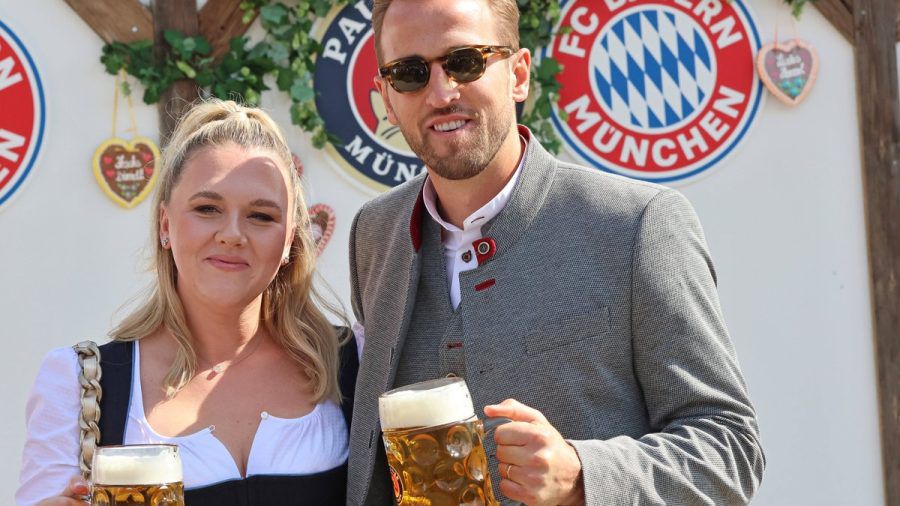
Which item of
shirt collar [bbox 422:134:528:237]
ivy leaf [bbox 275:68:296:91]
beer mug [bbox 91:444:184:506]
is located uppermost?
ivy leaf [bbox 275:68:296:91]

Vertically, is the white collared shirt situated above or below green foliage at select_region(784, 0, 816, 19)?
below

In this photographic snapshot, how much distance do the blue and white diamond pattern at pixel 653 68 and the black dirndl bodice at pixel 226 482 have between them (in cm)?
246

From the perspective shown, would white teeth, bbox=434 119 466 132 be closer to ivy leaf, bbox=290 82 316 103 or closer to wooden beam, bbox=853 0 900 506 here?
ivy leaf, bbox=290 82 316 103

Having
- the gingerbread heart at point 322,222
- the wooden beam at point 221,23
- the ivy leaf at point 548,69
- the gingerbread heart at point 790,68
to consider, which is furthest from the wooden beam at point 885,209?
the wooden beam at point 221,23

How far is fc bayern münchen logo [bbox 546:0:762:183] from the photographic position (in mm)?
4398

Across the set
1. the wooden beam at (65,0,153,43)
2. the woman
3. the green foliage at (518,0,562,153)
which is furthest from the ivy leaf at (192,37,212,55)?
the woman

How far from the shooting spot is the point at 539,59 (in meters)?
4.38

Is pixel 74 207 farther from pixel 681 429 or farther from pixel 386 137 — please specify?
pixel 681 429

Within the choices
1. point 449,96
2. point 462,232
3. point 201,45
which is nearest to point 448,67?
point 449,96

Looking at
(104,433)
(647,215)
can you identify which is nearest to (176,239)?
(104,433)

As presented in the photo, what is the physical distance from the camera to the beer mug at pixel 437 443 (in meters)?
1.40

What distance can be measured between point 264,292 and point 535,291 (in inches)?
33.1

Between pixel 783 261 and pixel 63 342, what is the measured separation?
2.84m

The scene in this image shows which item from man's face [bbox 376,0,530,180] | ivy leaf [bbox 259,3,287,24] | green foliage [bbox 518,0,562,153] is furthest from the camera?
green foliage [bbox 518,0,562,153]
